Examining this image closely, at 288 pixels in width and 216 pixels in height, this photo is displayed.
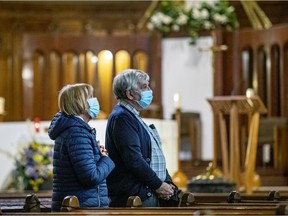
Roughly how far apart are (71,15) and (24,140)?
4691 mm

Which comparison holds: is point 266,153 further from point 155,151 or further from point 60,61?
point 155,151

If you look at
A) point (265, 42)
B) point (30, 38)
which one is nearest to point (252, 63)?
point (265, 42)

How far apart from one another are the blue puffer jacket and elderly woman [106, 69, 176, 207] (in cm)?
24

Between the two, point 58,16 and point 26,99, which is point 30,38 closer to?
point 26,99

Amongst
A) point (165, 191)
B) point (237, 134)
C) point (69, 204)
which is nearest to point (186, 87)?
point (237, 134)

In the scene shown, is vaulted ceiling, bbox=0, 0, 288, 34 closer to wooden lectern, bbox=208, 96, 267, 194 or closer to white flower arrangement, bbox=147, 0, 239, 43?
white flower arrangement, bbox=147, 0, 239, 43

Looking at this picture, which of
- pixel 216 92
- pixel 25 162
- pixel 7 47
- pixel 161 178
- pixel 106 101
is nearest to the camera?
pixel 161 178

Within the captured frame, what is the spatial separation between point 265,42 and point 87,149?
605 cm

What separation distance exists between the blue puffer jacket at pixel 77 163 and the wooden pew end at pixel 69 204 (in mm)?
238

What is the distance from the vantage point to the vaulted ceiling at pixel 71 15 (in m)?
14.6

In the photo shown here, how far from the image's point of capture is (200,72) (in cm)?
1214

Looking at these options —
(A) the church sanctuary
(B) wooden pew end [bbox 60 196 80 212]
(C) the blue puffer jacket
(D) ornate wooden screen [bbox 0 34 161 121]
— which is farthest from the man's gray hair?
(D) ornate wooden screen [bbox 0 34 161 121]

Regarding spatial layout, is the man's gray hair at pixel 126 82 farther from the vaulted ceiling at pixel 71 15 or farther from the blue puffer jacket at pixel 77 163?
the vaulted ceiling at pixel 71 15

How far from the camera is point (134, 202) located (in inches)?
224
